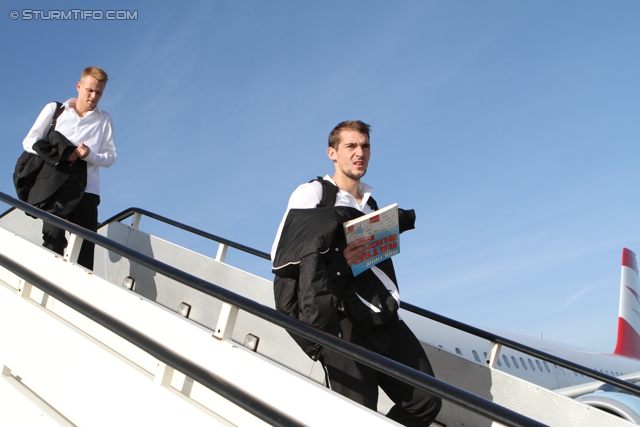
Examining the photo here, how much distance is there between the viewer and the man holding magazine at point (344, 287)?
244 cm

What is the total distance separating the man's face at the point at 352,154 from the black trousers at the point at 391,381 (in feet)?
2.56

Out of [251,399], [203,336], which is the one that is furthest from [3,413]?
[251,399]

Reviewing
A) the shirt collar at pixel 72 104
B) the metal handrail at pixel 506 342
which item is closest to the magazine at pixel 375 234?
the metal handrail at pixel 506 342

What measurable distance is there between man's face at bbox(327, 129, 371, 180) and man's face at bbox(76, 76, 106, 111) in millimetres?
2213

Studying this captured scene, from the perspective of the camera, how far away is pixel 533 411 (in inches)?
138

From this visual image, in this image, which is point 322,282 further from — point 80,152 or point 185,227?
point 185,227

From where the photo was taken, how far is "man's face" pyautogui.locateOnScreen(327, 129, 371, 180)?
9.73ft

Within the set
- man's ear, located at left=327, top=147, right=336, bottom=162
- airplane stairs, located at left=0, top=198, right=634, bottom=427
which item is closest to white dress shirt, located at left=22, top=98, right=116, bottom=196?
airplane stairs, located at left=0, top=198, right=634, bottom=427

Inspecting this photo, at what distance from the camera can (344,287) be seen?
8.73 ft

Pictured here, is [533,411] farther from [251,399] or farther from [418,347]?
[251,399]

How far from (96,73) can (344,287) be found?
2.79 meters

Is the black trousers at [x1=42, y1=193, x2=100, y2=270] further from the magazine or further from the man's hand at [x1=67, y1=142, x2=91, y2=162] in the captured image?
the magazine

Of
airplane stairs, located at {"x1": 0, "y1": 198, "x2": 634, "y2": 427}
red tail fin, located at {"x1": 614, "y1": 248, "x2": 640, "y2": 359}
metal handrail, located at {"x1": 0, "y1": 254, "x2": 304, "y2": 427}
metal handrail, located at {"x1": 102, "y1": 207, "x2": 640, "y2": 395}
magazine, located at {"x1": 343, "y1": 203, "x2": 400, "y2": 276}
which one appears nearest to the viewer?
metal handrail, located at {"x1": 0, "y1": 254, "x2": 304, "y2": 427}

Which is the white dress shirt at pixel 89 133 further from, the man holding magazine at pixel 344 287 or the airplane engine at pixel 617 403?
the airplane engine at pixel 617 403
